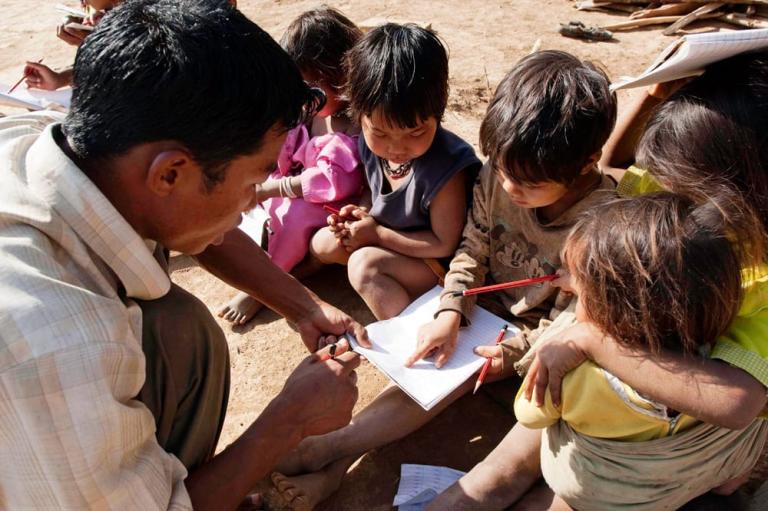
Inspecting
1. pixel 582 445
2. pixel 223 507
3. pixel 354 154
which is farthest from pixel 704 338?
pixel 354 154

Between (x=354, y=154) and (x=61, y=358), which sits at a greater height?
(x=61, y=358)

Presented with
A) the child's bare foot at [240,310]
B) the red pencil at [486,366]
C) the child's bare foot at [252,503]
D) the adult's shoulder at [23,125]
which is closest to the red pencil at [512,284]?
the red pencil at [486,366]

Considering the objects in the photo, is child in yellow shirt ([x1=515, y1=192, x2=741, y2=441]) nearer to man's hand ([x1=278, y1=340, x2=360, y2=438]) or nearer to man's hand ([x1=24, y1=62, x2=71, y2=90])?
man's hand ([x1=278, y1=340, x2=360, y2=438])

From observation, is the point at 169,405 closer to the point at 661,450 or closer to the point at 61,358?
the point at 61,358

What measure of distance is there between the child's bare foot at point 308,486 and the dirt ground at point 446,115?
0.07 metres

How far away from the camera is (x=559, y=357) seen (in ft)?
5.16

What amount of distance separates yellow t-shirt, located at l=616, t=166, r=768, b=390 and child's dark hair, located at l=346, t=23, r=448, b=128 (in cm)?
112

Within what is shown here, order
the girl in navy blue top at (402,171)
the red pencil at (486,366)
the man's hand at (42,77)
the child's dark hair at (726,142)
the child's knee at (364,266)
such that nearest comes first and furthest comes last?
the child's dark hair at (726,142) < the red pencil at (486,366) < the girl in navy blue top at (402,171) < the child's knee at (364,266) < the man's hand at (42,77)

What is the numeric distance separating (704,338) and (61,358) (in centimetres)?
130

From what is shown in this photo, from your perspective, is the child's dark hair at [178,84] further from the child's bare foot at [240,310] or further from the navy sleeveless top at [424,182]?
the child's bare foot at [240,310]

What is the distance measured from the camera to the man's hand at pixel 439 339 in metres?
2.03

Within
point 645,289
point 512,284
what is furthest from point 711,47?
point 512,284

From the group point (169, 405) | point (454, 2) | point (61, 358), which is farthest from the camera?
point (454, 2)

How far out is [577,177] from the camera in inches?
76.4
